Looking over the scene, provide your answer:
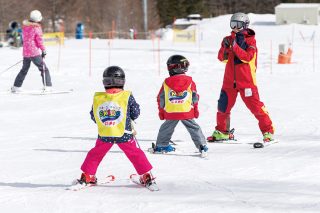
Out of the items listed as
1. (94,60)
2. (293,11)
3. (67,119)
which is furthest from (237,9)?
(67,119)

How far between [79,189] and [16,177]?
101 centimetres

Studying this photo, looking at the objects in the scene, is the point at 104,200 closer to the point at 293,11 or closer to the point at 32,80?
the point at 32,80

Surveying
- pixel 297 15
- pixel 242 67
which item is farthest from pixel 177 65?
pixel 297 15

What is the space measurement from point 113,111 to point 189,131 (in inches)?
72.1

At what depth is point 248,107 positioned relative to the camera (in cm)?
887

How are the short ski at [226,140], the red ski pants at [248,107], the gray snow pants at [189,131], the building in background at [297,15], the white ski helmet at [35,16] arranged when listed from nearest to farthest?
the gray snow pants at [189,131], the red ski pants at [248,107], the short ski at [226,140], the white ski helmet at [35,16], the building in background at [297,15]

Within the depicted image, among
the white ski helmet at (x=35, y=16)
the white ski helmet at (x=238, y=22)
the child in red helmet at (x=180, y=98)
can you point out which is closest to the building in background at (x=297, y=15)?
the white ski helmet at (x=35, y=16)

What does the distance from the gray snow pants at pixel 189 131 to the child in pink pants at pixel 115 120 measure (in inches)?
63.6

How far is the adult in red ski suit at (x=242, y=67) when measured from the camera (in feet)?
28.2

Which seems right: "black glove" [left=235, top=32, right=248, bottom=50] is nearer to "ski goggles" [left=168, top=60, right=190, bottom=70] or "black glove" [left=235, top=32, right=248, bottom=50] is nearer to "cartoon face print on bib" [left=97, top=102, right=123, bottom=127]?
"ski goggles" [left=168, top=60, right=190, bottom=70]

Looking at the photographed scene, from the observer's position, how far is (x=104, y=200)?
6.21m

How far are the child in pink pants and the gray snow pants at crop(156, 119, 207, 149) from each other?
1.61 m

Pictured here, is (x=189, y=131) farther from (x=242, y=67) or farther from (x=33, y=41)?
(x=33, y=41)

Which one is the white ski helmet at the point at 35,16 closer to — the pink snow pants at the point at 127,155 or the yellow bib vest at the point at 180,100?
the yellow bib vest at the point at 180,100
